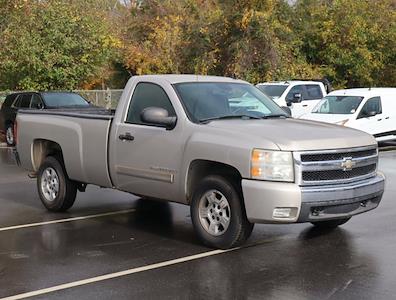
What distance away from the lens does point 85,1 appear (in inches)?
1399

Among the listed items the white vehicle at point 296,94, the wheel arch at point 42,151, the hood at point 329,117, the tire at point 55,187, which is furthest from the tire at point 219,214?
the white vehicle at point 296,94

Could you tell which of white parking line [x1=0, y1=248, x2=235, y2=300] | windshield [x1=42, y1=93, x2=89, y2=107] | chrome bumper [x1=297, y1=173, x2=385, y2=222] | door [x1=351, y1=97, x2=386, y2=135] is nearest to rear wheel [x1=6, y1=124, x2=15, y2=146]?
windshield [x1=42, y1=93, x2=89, y2=107]

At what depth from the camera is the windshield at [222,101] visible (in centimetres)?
751

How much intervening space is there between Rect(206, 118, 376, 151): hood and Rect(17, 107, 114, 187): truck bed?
1.83m

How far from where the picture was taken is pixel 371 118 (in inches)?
688

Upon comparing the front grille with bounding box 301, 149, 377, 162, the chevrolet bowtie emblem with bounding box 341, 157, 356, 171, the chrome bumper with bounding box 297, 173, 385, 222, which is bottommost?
the chrome bumper with bounding box 297, 173, 385, 222

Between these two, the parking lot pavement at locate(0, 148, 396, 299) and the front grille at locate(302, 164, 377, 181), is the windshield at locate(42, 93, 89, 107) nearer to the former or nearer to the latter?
the parking lot pavement at locate(0, 148, 396, 299)

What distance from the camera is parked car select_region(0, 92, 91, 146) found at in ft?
65.6

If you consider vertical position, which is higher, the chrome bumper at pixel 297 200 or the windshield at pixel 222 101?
the windshield at pixel 222 101

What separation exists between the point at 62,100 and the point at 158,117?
13.6 m

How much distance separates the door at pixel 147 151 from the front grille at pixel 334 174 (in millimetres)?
1515

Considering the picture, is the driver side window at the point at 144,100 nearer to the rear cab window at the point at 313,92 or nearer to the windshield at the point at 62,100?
the windshield at the point at 62,100

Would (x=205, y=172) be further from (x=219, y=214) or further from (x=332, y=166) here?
(x=332, y=166)

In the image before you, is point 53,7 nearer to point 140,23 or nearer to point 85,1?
point 85,1
